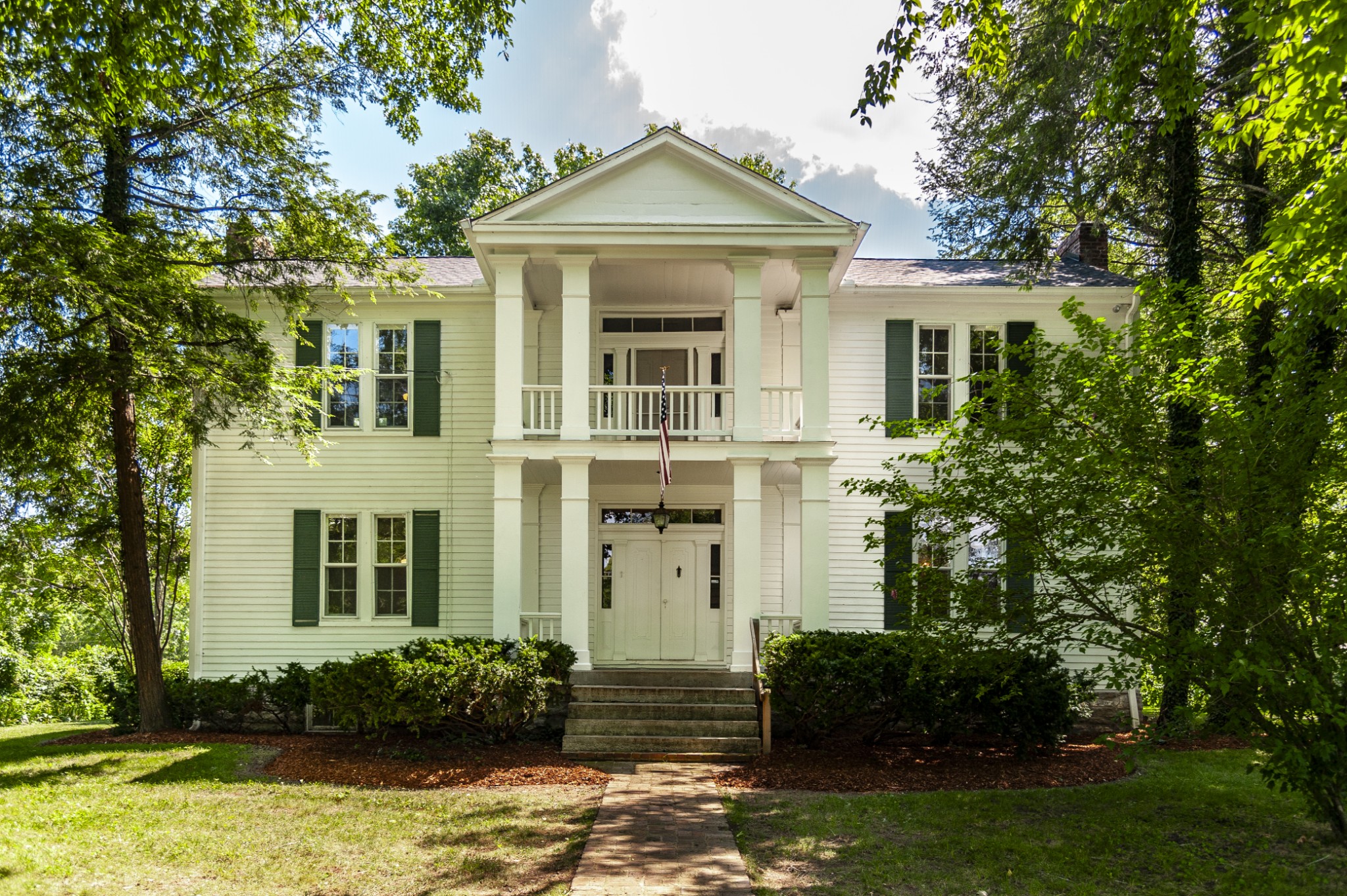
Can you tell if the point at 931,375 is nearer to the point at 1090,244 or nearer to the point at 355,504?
the point at 1090,244

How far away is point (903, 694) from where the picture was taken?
1100 centimetres

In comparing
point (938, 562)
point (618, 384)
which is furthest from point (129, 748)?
point (938, 562)

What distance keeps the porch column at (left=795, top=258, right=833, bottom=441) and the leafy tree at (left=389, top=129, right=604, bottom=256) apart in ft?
60.9

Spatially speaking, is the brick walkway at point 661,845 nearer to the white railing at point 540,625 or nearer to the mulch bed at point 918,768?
the mulch bed at point 918,768

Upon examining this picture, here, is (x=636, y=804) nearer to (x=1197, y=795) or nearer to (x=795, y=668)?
(x=795, y=668)

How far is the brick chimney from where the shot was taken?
16.5 metres

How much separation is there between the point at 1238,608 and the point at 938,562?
3.51 meters

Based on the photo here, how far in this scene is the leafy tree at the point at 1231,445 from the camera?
5.98 metres

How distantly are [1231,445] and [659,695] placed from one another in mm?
7369

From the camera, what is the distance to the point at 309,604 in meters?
14.3

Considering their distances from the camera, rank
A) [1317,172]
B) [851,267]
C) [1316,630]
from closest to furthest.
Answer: [1316,630], [1317,172], [851,267]

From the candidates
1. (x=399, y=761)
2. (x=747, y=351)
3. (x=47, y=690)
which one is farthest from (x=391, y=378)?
(x=47, y=690)

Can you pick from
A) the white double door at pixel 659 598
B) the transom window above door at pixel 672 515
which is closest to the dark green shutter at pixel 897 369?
the transom window above door at pixel 672 515

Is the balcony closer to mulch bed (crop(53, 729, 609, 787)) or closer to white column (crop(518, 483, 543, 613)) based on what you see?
white column (crop(518, 483, 543, 613))
